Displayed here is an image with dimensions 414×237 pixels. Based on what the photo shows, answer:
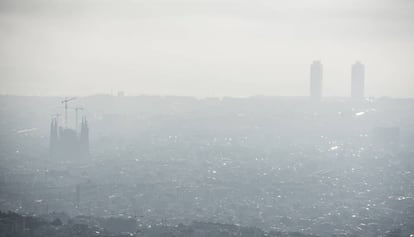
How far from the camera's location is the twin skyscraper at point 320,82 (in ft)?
587

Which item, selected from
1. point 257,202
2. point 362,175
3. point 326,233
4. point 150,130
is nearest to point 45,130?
point 150,130

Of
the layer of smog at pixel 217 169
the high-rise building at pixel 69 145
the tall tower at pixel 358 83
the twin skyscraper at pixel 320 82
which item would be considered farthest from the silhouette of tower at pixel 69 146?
the tall tower at pixel 358 83

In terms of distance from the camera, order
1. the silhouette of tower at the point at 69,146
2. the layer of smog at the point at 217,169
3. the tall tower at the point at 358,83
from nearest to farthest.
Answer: the layer of smog at the point at 217,169, the silhouette of tower at the point at 69,146, the tall tower at the point at 358,83

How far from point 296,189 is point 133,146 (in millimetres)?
45288

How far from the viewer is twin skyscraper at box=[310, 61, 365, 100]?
587ft

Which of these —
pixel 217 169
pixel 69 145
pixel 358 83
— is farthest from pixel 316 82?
pixel 217 169

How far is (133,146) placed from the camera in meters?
109

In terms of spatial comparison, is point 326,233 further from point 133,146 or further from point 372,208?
point 133,146

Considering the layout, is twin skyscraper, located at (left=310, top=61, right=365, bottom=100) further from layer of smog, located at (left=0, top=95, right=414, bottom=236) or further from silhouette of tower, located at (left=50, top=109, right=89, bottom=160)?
silhouette of tower, located at (left=50, top=109, right=89, bottom=160)

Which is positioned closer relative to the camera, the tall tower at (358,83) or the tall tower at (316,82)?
the tall tower at (358,83)

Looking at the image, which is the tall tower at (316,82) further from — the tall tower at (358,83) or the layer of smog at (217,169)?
the layer of smog at (217,169)

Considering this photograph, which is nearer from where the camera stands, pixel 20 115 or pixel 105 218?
pixel 105 218

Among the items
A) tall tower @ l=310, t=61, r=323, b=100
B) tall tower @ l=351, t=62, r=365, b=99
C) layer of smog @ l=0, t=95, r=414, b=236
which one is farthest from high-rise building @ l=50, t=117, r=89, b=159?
tall tower @ l=351, t=62, r=365, b=99

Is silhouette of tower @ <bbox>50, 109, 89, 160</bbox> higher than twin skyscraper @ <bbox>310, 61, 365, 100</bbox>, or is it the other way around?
twin skyscraper @ <bbox>310, 61, 365, 100</bbox>
